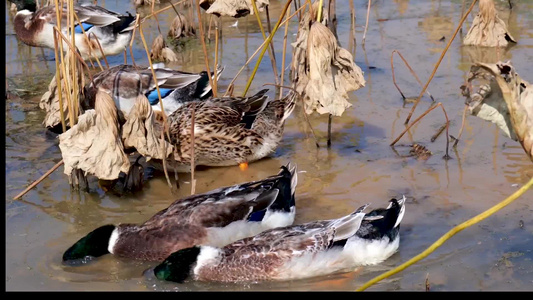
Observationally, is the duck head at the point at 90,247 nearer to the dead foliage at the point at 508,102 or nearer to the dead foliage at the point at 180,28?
the dead foliage at the point at 508,102

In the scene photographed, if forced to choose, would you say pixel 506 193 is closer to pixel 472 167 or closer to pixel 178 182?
pixel 472 167

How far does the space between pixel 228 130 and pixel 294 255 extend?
180 centimetres

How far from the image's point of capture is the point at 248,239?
511 cm

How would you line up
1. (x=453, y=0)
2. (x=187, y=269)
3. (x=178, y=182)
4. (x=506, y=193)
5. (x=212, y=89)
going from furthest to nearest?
(x=453, y=0)
(x=212, y=89)
(x=178, y=182)
(x=506, y=193)
(x=187, y=269)

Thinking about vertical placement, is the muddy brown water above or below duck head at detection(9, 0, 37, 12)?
below

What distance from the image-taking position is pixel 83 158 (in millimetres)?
5648

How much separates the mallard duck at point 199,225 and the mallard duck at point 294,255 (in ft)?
0.84

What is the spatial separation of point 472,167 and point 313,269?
74.6 inches

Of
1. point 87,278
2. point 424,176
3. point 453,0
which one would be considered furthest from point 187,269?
point 453,0

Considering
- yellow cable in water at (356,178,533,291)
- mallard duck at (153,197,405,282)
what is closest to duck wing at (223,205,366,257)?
mallard duck at (153,197,405,282)

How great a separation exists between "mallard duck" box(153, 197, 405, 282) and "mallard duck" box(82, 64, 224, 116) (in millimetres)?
2440

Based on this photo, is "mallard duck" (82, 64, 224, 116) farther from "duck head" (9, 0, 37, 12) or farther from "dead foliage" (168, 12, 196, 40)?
"duck head" (9, 0, 37, 12)

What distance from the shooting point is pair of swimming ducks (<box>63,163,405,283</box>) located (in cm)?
489

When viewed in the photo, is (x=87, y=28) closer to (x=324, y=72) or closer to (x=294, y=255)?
(x=324, y=72)
